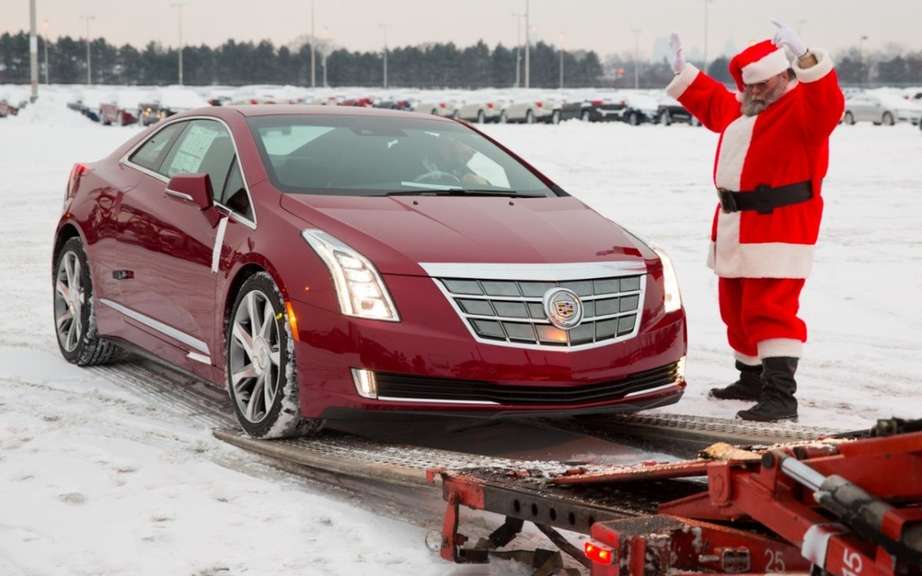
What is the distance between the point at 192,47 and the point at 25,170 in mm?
142435

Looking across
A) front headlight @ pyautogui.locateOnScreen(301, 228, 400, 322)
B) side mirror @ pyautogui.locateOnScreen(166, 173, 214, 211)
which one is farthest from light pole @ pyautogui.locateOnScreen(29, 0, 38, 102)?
front headlight @ pyautogui.locateOnScreen(301, 228, 400, 322)

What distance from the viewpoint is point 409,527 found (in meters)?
4.53

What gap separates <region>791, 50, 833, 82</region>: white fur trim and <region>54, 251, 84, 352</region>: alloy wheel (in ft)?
12.8

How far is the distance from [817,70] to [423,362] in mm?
2329

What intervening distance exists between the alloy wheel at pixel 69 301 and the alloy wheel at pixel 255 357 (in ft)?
6.49

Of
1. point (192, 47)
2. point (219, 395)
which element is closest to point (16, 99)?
point (219, 395)

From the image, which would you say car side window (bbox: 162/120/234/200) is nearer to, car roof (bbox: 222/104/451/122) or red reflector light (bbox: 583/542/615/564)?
car roof (bbox: 222/104/451/122)

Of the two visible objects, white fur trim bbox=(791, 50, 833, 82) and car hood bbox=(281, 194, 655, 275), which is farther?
white fur trim bbox=(791, 50, 833, 82)

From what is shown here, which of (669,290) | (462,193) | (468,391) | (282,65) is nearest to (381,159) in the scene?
(462,193)

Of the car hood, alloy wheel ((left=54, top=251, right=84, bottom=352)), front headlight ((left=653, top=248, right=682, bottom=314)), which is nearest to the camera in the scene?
the car hood

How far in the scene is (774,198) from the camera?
618cm

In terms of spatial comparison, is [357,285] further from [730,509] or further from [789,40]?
[789,40]

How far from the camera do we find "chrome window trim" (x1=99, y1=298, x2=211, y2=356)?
19.5ft

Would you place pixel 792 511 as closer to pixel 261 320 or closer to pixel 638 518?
pixel 638 518
